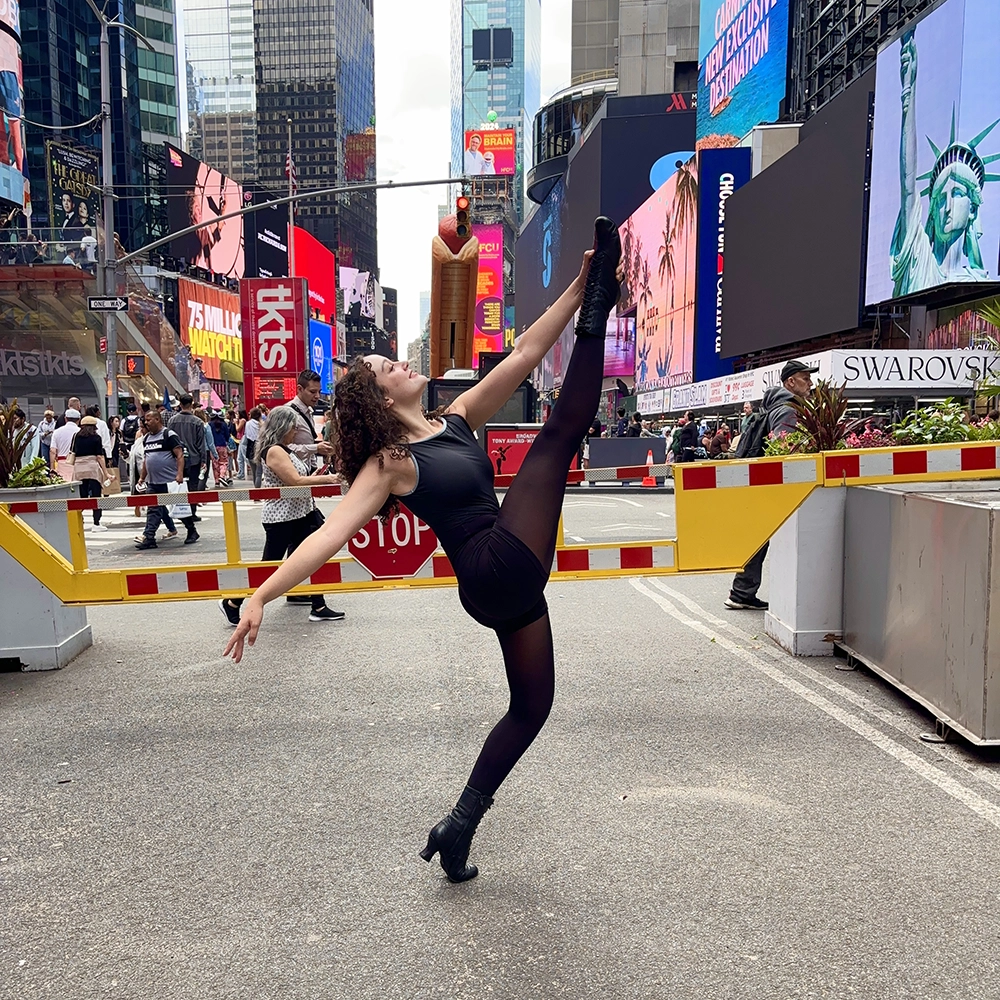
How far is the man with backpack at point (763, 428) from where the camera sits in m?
7.70

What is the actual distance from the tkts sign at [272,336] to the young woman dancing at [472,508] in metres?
18.6

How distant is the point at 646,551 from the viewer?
5426 millimetres

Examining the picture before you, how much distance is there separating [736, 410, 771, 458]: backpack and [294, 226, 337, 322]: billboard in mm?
73980

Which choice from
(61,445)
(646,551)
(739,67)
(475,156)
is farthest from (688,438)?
(475,156)

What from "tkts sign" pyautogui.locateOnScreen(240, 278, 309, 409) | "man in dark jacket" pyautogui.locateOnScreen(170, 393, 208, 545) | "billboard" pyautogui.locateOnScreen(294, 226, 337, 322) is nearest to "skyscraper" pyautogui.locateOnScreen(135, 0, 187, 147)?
"billboard" pyautogui.locateOnScreen(294, 226, 337, 322)

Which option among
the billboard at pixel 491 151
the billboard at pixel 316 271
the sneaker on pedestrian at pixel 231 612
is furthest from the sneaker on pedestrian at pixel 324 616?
the billboard at pixel 491 151

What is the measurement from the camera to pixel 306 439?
8359 mm

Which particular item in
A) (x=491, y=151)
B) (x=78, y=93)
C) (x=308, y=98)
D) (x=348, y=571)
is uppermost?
(x=308, y=98)

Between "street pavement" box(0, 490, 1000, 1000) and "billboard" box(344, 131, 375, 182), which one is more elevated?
"billboard" box(344, 131, 375, 182)

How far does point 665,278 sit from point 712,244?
5.76 metres

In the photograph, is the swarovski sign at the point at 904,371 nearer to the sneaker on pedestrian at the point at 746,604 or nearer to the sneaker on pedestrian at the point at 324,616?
the sneaker on pedestrian at the point at 746,604

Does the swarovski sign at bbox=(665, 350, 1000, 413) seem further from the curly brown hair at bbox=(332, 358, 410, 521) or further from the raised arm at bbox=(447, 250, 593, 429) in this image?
the curly brown hair at bbox=(332, 358, 410, 521)

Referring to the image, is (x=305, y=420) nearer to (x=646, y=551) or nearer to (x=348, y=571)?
(x=348, y=571)

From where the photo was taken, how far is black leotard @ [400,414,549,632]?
3.00 metres
